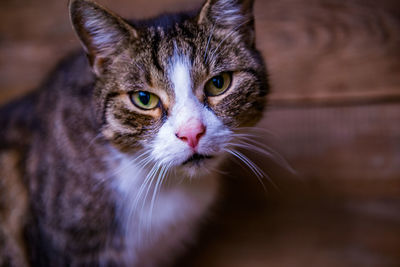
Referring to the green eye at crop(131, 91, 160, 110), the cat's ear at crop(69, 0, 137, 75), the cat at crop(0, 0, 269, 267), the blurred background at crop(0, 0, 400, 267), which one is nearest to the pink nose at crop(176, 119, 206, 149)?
the cat at crop(0, 0, 269, 267)

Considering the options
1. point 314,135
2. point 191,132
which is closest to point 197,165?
point 191,132

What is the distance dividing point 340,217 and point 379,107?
Result: 41 cm

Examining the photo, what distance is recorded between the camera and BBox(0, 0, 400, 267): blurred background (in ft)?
Result: 4.17

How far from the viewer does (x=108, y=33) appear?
2.91 ft

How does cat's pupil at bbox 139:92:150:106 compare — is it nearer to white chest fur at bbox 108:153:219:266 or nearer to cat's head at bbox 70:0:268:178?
cat's head at bbox 70:0:268:178

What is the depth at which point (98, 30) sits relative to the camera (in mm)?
874

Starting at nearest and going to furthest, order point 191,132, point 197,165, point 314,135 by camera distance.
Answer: point 191,132
point 197,165
point 314,135

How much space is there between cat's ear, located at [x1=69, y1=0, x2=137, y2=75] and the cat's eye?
213 mm

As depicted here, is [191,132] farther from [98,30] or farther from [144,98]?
[98,30]

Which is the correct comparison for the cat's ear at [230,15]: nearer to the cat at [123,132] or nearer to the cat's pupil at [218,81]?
the cat at [123,132]

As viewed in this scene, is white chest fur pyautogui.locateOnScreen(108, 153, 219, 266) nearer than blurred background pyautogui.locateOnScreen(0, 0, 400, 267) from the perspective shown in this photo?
Yes

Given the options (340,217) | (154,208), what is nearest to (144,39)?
(154,208)

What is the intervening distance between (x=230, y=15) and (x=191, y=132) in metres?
0.33

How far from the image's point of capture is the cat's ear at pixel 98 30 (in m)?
0.83
